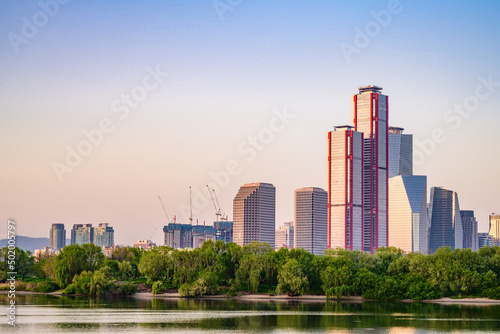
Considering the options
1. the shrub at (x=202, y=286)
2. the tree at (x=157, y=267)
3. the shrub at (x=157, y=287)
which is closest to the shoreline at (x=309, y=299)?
the shrub at (x=157, y=287)

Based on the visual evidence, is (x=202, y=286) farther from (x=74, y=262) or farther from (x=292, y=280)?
(x=74, y=262)

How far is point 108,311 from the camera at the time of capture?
95688mm

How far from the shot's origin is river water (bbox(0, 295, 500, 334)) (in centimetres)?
7550

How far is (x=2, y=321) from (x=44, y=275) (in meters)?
71.7

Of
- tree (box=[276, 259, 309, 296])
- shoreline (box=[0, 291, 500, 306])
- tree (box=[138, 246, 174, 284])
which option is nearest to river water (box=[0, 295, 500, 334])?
shoreline (box=[0, 291, 500, 306])

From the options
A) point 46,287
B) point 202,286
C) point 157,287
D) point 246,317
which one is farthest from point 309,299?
point 46,287

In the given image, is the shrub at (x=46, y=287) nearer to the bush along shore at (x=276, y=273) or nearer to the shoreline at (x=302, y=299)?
the bush along shore at (x=276, y=273)

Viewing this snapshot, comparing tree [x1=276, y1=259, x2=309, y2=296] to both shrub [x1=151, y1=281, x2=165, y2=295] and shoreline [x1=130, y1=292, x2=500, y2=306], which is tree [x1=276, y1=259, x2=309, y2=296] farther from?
shrub [x1=151, y1=281, x2=165, y2=295]

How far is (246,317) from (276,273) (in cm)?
4285

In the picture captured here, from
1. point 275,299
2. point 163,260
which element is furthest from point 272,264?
point 163,260

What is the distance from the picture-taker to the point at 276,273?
131000mm

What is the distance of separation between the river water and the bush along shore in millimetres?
8297

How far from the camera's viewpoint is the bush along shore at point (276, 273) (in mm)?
119500

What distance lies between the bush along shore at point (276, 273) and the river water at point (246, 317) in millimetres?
8297
